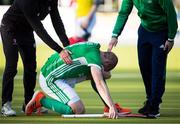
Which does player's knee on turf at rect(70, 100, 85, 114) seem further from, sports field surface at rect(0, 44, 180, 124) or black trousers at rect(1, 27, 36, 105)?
black trousers at rect(1, 27, 36, 105)

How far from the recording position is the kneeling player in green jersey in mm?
11258

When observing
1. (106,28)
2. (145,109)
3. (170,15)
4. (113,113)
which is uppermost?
(170,15)

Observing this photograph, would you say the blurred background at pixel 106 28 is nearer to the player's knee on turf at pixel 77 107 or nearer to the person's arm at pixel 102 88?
the player's knee on turf at pixel 77 107

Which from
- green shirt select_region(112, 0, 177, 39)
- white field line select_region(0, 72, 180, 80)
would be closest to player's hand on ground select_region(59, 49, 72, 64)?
green shirt select_region(112, 0, 177, 39)

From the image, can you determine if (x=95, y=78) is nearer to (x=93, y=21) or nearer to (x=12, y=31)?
(x=12, y=31)

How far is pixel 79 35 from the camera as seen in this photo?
83.4 ft

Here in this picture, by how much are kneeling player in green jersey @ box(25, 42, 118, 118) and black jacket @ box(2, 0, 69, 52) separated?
0.93ft

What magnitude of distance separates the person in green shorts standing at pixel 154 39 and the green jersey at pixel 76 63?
→ 0.48 metres

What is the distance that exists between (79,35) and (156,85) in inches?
552

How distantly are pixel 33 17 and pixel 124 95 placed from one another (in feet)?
12.6

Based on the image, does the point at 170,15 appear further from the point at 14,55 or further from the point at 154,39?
the point at 14,55

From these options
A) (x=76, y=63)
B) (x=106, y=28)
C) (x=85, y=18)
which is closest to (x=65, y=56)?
(x=76, y=63)

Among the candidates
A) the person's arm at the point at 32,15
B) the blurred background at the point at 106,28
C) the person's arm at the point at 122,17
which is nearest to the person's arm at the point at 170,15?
the person's arm at the point at 122,17

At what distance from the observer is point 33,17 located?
11.2 metres
